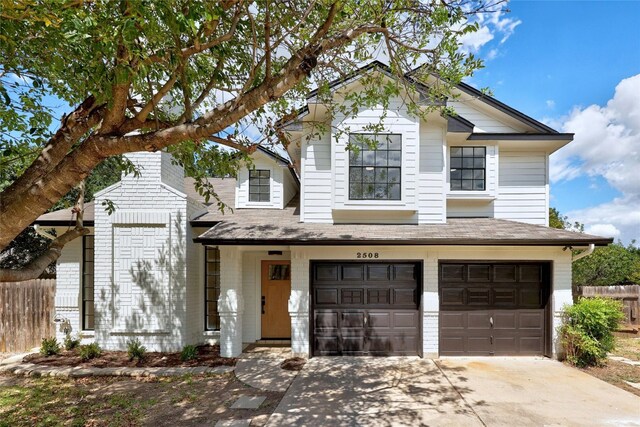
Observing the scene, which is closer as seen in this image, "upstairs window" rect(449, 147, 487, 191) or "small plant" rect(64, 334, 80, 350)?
"small plant" rect(64, 334, 80, 350)

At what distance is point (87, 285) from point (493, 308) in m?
11.2

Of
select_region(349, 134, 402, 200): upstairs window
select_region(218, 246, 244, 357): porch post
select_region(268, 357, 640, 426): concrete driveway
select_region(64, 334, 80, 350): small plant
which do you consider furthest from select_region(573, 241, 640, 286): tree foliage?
select_region(64, 334, 80, 350): small plant

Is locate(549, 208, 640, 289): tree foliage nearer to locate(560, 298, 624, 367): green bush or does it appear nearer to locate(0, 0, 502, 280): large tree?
locate(560, 298, 624, 367): green bush

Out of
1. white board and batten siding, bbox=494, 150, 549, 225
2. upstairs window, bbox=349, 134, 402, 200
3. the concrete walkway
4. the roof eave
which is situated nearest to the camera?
the concrete walkway

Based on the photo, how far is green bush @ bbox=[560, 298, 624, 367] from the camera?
7496 millimetres

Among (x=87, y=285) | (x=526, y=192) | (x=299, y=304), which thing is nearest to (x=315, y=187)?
(x=299, y=304)

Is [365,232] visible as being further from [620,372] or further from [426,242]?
[620,372]

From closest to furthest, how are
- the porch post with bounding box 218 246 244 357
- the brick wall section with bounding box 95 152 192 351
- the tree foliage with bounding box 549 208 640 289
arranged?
the porch post with bounding box 218 246 244 357, the brick wall section with bounding box 95 152 192 351, the tree foliage with bounding box 549 208 640 289

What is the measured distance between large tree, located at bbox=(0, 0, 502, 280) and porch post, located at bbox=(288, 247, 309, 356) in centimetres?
319

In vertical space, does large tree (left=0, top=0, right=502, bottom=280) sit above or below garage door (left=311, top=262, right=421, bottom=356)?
above

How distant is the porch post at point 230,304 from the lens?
837 centimetres

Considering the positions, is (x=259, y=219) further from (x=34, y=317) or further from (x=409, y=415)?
(x=34, y=317)

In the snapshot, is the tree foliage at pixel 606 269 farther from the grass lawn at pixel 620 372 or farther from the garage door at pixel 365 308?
the garage door at pixel 365 308

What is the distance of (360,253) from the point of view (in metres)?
8.45
